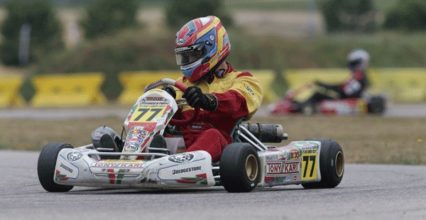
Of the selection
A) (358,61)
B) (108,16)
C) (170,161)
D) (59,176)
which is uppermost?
(170,161)

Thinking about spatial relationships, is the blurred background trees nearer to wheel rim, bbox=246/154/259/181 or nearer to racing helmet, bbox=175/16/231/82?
racing helmet, bbox=175/16/231/82

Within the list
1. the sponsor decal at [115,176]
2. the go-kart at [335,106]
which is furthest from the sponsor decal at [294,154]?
the go-kart at [335,106]

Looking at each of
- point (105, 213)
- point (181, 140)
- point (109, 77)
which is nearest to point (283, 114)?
point (109, 77)

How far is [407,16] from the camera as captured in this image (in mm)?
54812

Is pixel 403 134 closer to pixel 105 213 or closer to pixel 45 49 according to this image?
pixel 105 213

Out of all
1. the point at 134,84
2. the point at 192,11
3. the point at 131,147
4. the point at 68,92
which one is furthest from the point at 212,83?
the point at 192,11

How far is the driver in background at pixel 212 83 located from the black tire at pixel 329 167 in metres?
0.72

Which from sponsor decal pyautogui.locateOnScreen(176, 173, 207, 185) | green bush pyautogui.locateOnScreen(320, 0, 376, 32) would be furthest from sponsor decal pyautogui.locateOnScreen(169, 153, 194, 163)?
green bush pyautogui.locateOnScreen(320, 0, 376, 32)

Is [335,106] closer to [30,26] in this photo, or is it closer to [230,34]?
[230,34]

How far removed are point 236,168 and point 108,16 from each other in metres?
43.9

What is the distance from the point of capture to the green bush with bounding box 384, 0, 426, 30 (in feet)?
176

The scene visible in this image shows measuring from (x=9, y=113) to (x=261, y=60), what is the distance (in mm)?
12624

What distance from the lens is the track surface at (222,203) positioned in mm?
7328

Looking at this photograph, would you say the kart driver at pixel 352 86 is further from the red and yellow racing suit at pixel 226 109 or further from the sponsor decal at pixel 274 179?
the sponsor decal at pixel 274 179
